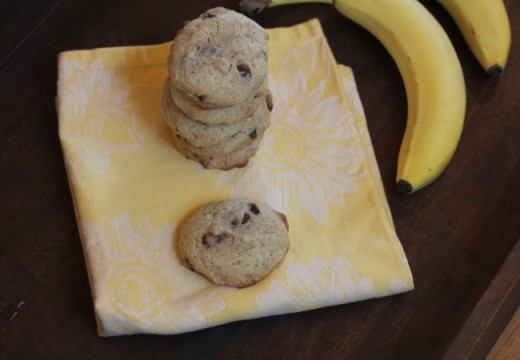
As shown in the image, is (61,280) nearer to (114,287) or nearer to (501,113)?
(114,287)

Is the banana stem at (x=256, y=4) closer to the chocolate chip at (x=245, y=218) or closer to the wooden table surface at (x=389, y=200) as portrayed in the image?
the wooden table surface at (x=389, y=200)

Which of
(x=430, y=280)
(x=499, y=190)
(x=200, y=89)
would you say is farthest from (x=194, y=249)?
(x=499, y=190)

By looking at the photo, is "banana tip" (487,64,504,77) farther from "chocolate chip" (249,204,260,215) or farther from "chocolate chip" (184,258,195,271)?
"chocolate chip" (184,258,195,271)

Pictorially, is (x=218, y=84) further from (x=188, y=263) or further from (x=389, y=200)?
(x=389, y=200)

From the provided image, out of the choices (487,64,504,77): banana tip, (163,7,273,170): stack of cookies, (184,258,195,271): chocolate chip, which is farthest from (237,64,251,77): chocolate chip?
(487,64,504,77): banana tip

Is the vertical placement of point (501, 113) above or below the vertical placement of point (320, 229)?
above
